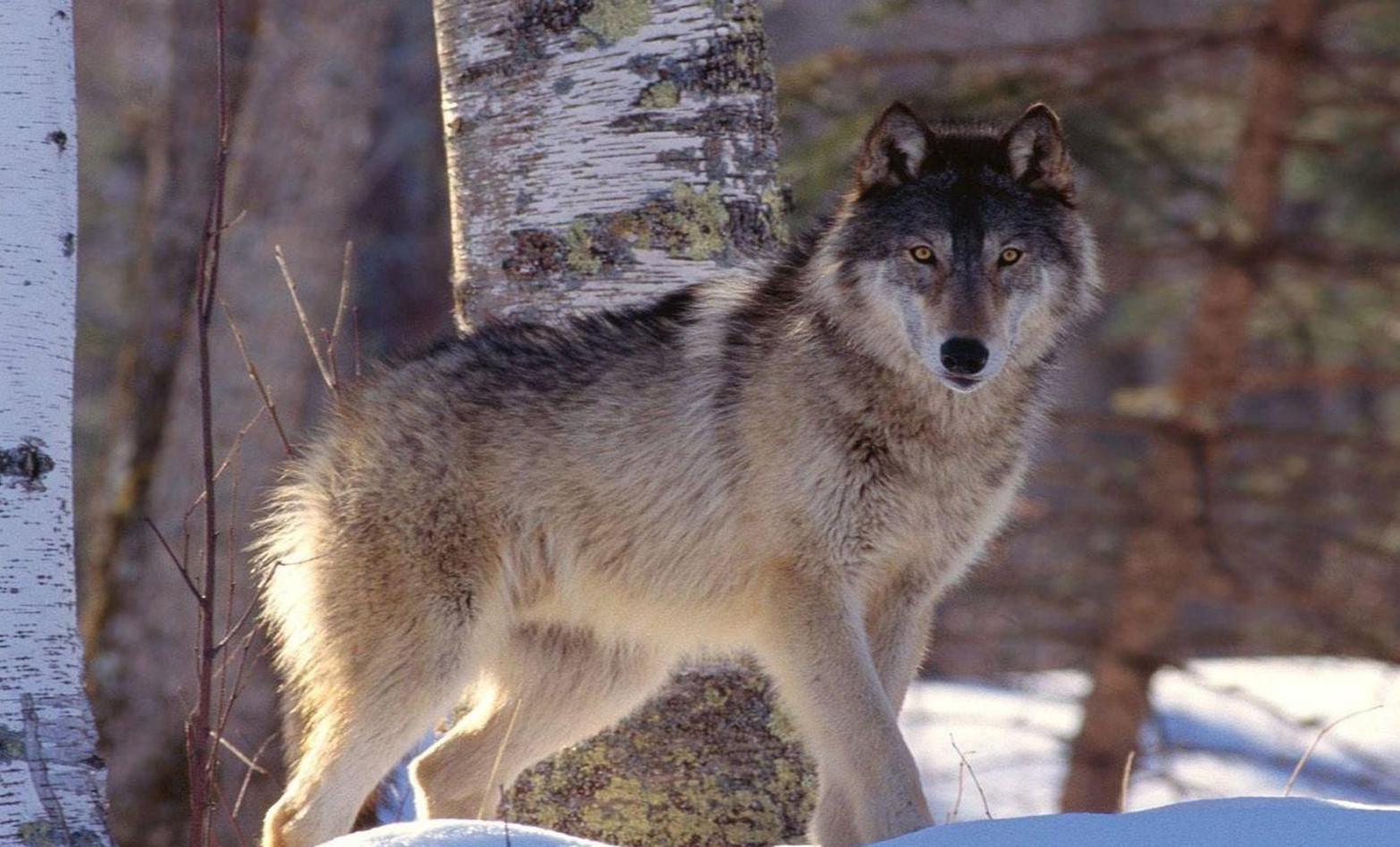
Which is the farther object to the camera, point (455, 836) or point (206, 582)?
point (206, 582)

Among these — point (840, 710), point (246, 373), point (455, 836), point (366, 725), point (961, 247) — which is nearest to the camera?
point (455, 836)

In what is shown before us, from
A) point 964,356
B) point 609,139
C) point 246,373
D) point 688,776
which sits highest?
point 609,139

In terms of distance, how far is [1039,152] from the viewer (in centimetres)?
446

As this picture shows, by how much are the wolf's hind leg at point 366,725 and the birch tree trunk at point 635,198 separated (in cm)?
76

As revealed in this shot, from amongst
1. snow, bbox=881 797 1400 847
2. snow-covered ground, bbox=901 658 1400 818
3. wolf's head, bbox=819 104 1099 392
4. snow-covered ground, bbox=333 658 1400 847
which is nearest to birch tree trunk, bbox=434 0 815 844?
wolf's head, bbox=819 104 1099 392

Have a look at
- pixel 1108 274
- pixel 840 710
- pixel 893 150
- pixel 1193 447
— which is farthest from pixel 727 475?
pixel 1108 274

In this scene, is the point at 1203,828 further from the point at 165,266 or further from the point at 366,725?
the point at 165,266

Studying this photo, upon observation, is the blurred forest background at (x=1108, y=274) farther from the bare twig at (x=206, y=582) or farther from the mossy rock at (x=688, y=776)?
the bare twig at (x=206, y=582)

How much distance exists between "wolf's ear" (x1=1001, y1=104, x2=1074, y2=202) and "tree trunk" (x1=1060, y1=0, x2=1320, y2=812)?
20.9ft

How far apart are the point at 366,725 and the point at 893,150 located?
2.06 metres

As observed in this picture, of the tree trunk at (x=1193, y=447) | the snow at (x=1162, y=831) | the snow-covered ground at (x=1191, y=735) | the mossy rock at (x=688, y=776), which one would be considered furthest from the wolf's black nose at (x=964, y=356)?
the tree trunk at (x=1193, y=447)

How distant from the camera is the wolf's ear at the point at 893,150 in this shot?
4.41m

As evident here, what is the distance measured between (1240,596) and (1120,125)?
3068 mm

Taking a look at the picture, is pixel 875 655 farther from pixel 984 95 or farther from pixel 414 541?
pixel 984 95
